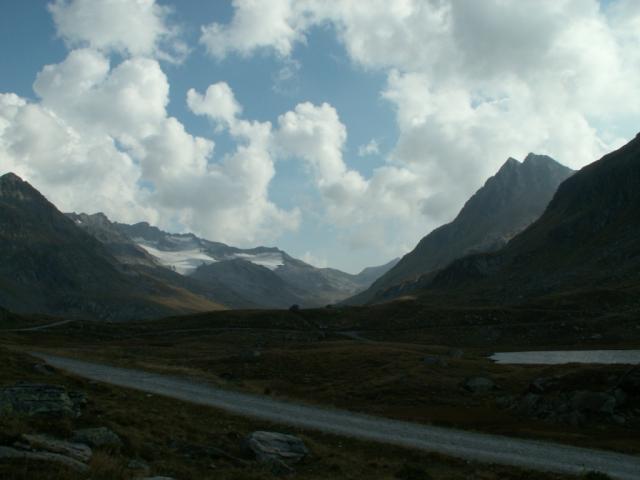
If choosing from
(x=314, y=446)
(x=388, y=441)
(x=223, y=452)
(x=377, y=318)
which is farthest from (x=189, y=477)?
(x=377, y=318)

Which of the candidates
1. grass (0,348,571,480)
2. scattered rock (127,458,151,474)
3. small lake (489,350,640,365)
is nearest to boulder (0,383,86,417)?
grass (0,348,571,480)

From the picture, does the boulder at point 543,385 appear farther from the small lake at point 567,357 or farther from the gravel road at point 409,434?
the small lake at point 567,357

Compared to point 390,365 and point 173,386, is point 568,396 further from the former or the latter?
point 173,386

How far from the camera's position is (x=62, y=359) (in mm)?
68250

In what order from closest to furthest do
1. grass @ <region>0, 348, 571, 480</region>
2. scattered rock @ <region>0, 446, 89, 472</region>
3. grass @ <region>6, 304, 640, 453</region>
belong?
scattered rock @ <region>0, 446, 89, 472</region> → grass @ <region>0, 348, 571, 480</region> → grass @ <region>6, 304, 640, 453</region>

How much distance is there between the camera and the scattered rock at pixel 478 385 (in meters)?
52.9

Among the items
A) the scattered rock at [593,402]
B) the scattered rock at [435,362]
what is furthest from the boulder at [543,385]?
the scattered rock at [435,362]

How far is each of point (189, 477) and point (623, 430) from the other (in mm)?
30134

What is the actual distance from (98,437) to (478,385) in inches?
1595

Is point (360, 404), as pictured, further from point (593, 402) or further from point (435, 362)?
point (435, 362)

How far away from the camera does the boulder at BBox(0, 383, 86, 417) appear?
84.0 ft

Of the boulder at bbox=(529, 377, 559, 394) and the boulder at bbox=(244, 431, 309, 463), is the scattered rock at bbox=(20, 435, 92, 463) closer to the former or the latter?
the boulder at bbox=(244, 431, 309, 463)

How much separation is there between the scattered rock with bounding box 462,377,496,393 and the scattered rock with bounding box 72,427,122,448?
3883 cm

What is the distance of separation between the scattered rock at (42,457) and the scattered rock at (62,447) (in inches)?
25.5
